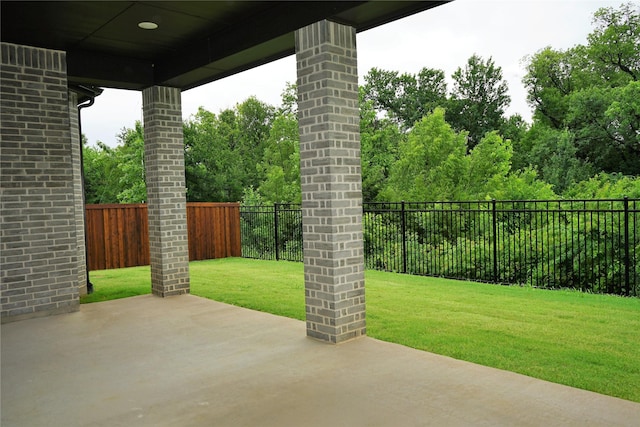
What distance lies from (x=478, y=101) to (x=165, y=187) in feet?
79.1

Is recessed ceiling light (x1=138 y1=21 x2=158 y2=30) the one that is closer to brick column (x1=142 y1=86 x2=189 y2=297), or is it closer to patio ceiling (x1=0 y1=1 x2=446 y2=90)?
patio ceiling (x1=0 y1=1 x2=446 y2=90)

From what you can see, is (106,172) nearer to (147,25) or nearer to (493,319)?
(147,25)

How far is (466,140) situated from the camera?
944 inches

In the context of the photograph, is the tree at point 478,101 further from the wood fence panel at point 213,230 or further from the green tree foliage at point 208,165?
the wood fence panel at point 213,230

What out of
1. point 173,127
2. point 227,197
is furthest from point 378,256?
point 227,197

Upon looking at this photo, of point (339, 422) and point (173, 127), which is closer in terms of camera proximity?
point (339, 422)

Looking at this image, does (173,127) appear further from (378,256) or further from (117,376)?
(378,256)

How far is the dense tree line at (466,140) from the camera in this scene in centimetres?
1825

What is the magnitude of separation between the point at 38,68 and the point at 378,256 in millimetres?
7217

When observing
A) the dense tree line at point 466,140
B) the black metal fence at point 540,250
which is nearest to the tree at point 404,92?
the dense tree line at point 466,140

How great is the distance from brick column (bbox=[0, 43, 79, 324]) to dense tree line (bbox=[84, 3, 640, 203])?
479 inches

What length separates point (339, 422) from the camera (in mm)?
2916

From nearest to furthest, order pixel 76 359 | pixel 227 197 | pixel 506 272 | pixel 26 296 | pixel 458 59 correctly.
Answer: pixel 76 359, pixel 26 296, pixel 506 272, pixel 227 197, pixel 458 59

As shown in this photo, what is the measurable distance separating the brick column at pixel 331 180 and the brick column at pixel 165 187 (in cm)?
303
